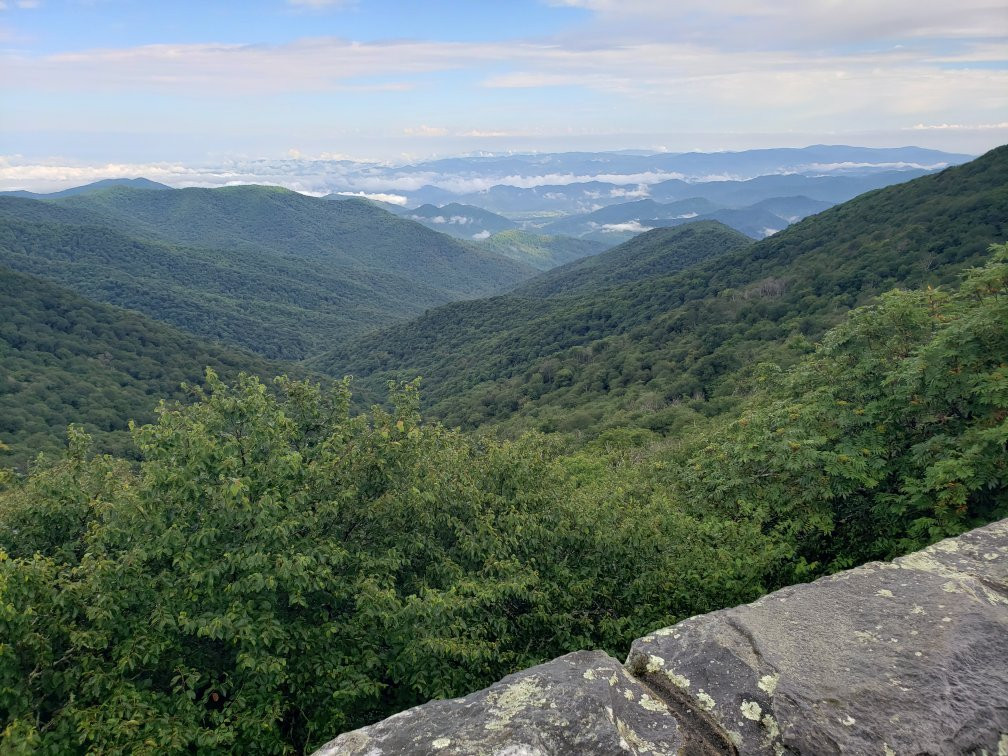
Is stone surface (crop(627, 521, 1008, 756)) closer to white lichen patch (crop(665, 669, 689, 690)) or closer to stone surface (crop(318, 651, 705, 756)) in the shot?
white lichen patch (crop(665, 669, 689, 690))

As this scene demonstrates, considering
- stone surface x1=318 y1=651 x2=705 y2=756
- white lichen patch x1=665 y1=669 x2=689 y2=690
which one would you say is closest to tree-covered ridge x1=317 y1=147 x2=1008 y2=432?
white lichen patch x1=665 y1=669 x2=689 y2=690

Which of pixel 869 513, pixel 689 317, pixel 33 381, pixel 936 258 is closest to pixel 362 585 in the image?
pixel 869 513

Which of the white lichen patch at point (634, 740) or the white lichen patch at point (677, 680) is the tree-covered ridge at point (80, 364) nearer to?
the white lichen patch at point (677, 680)

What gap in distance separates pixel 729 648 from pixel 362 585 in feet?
18.6

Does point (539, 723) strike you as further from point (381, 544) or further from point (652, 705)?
point (381, 544)

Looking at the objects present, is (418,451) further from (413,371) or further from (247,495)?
(413,371)

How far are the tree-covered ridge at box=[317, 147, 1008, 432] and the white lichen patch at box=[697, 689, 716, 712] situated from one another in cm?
3888

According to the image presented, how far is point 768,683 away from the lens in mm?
4758

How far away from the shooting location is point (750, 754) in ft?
14.3

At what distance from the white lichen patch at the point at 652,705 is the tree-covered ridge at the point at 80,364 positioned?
9148 centimetres

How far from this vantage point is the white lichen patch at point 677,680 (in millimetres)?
4895

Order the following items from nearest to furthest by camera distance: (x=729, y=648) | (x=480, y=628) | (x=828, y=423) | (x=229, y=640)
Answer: (x=729, y=648) < (x=229, y=640) < (x=480, y=628) < (x=828, y=423)

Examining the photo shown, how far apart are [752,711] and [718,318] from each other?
89.0 meters

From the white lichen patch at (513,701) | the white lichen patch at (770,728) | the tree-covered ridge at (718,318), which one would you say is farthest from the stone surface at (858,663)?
the tree-covered ridge at (718,318)
